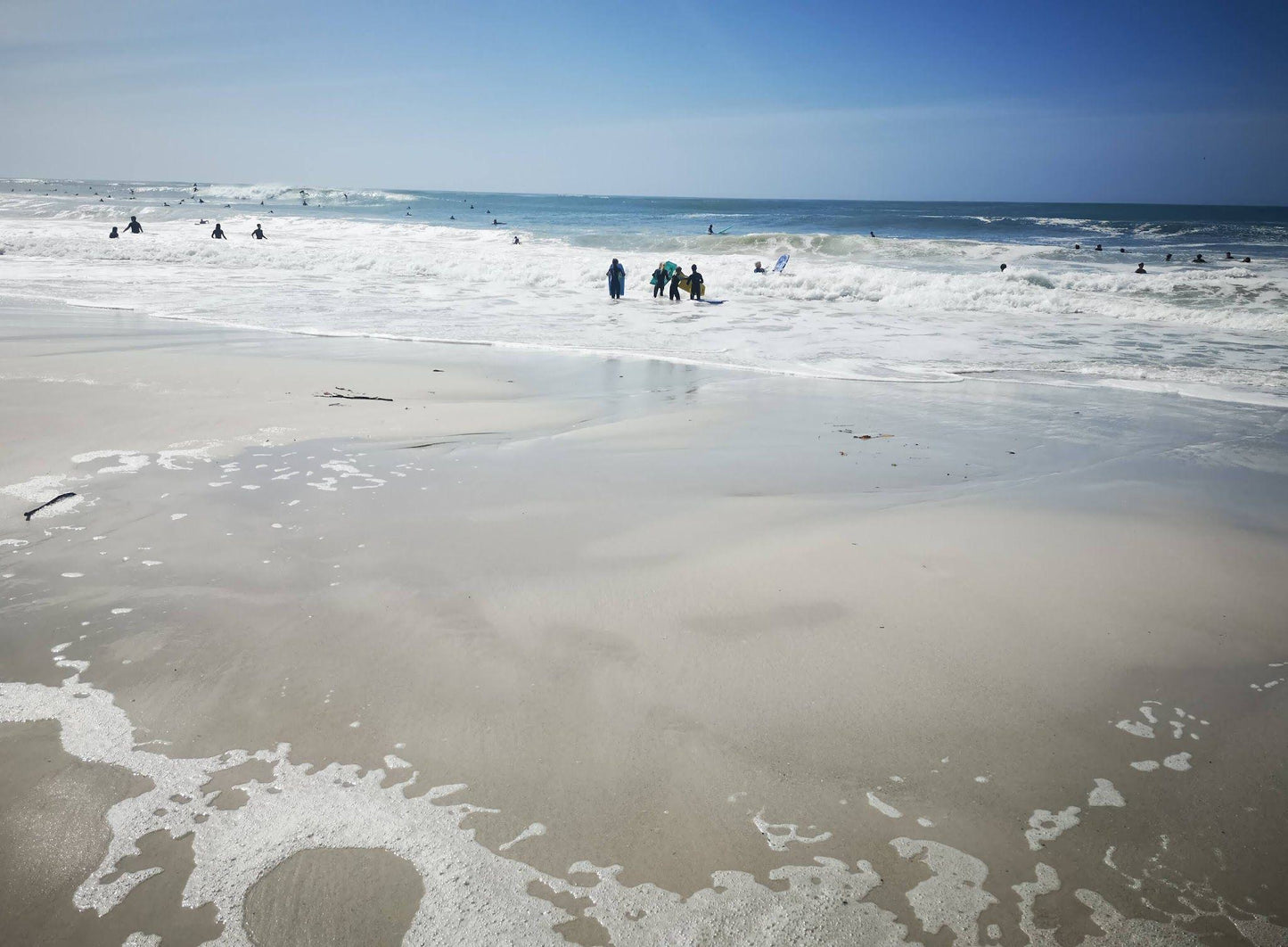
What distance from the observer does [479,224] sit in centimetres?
6850

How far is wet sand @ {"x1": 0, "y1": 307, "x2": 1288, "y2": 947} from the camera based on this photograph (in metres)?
2.32

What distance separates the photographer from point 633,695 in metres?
3.24

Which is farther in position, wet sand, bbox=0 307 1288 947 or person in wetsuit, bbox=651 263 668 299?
person in wetsuit, bbox=651 263 668 299

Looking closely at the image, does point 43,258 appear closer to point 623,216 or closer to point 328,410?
point 328,410

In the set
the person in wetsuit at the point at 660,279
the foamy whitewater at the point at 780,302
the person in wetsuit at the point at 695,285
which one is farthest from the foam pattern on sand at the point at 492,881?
the person in wetsuit at the point at 660,279

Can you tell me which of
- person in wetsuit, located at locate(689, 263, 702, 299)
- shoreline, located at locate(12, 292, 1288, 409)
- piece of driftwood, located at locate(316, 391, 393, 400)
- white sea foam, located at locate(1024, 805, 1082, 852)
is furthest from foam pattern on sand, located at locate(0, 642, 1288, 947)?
person in wetsuit, located at locate(689, 263, 702, 299)

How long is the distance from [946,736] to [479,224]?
71.4 meters

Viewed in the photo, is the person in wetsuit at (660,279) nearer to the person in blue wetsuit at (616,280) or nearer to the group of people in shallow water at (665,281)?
the group of people in shallow water at (665,281)

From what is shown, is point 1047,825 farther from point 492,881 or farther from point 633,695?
point 492,881

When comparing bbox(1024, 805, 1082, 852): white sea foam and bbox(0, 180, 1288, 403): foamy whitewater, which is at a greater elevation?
bbox(0, 180, 1288, 403): foamy whitewater

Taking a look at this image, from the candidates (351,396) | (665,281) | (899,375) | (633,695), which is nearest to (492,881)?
(633,695)

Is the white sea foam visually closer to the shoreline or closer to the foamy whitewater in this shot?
the shoreline

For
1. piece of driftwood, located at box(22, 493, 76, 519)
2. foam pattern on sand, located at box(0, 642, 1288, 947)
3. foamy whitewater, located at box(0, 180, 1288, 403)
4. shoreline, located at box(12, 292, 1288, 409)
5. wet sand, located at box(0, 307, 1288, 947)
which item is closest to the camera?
foam pattern on sand, located at box(0, 642, 1288, 947)

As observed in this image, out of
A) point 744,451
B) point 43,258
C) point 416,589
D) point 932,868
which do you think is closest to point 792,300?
point 744,451
